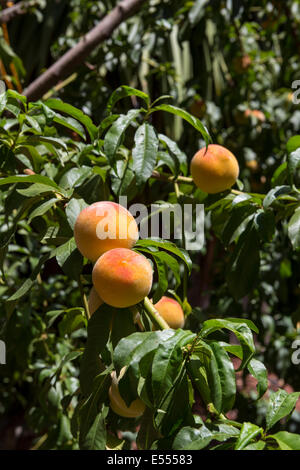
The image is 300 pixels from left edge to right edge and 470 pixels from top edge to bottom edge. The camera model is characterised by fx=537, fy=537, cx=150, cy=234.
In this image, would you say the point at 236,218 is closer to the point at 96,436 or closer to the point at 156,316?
the point at 156,316

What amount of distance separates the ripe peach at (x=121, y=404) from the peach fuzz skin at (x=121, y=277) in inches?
4.3

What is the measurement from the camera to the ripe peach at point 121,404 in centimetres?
64

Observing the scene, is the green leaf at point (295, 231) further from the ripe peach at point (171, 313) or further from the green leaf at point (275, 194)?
the ripe peach at point (171, 313)

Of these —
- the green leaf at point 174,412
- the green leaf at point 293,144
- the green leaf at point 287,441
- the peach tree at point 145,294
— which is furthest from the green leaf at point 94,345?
the green leaf at point 293,144

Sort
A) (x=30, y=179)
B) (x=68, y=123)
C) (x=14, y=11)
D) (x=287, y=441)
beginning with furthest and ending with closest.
A: (x=14, y=11) < (x=68, y=123) < (x=30, y=179) < (x=287, y=441)

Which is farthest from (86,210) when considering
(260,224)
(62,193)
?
(260,224)

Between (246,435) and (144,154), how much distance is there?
15.4 inches

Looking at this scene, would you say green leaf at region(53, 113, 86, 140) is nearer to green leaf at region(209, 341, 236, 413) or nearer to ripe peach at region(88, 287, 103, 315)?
ripe peach at region(88, 287, 103, 315)

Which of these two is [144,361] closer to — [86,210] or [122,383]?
[122,383]

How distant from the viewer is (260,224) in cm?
80

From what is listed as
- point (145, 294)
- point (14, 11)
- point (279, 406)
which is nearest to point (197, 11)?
point (14, 11)

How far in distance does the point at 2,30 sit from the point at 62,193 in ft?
3.62

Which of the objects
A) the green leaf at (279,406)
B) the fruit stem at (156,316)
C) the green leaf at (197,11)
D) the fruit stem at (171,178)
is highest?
the green leaf at (197,11)

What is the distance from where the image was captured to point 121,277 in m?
0.58
